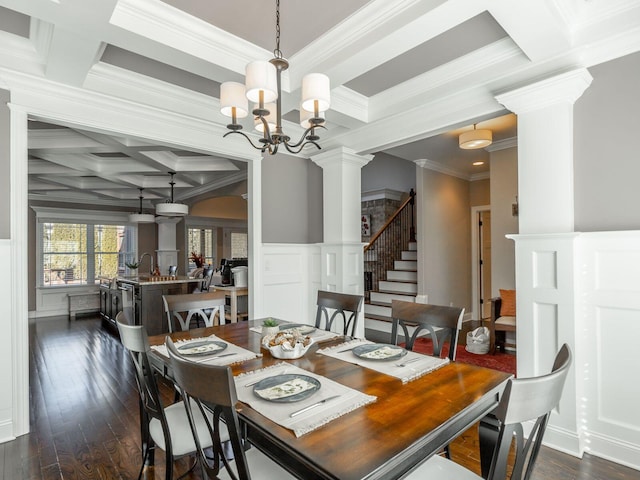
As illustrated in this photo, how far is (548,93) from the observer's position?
2307mm

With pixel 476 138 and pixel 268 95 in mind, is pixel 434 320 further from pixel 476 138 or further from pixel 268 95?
pixel 476 138

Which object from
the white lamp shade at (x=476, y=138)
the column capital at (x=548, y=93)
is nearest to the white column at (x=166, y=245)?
the white lamp shade at (x=476, y=138)

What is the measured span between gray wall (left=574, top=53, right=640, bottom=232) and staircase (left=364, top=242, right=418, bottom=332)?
3.44 m

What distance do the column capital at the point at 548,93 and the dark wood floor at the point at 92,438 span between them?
2.25 metres

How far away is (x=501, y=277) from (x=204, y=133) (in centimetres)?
442

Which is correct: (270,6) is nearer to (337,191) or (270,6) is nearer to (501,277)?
(337,191)

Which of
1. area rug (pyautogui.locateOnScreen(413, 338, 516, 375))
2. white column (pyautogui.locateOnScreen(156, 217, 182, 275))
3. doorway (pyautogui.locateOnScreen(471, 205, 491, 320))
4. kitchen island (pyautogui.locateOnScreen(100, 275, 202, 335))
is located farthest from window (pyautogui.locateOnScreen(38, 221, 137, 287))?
doorway (pyautogui.locateOnScreen(471, 205, 491, 320))

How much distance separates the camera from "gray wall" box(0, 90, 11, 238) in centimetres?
244

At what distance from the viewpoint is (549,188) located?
234 centimetres

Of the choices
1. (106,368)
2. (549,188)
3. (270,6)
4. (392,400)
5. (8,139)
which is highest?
(270,6)

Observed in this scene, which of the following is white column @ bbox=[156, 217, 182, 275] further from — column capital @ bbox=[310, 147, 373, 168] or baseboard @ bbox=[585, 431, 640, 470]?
baseboard @ bbox=[585, 431, 640, 470]

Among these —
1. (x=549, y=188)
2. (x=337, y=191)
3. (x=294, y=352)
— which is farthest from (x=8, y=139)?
(x=549, y=188)

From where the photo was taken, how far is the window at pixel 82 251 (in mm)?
7715

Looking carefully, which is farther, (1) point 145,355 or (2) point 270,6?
(2) point 270,6
